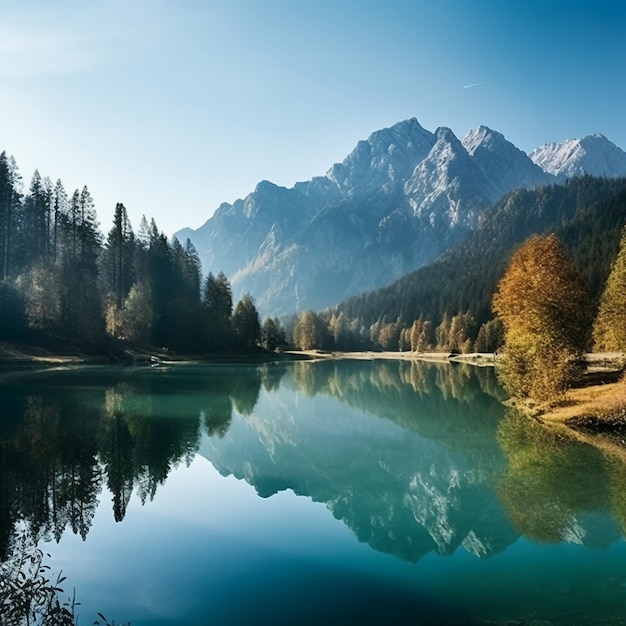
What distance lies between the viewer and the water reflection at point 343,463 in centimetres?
2005

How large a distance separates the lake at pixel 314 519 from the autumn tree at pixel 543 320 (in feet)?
17.9

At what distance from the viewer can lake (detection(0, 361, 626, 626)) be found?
1395cm

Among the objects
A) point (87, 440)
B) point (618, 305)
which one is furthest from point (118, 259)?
point (618, 305)

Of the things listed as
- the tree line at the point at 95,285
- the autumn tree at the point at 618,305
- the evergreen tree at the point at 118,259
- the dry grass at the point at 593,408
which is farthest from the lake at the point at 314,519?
the evergreen tree at the point at 118,259

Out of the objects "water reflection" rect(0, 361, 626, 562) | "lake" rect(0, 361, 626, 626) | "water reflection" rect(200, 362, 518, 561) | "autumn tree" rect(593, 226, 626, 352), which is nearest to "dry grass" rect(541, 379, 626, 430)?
"water reflection" rect(0, 361, 626, 562)

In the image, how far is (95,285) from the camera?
11719 cm

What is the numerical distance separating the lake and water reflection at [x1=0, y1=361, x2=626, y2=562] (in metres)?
0.14

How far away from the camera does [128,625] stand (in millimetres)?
12406

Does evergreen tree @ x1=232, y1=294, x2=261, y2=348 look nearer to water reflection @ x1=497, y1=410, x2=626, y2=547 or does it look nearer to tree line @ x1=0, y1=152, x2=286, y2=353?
tree line @ x1=0, y1=152, x2=286, y2=353

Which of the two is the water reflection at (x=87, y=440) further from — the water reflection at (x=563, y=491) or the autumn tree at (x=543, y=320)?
the autumn tree at (x=543, y=320)

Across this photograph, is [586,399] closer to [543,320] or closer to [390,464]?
[543,320]

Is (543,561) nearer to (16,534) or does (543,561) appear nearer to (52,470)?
A: (16,534)

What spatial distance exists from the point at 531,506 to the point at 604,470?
6835 millimetres

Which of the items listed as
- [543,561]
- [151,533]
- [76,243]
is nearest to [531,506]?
[543,561]
